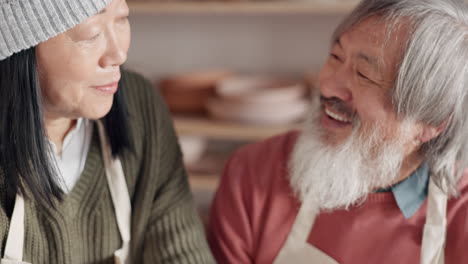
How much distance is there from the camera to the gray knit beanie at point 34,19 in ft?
3.13

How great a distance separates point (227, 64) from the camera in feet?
8.43

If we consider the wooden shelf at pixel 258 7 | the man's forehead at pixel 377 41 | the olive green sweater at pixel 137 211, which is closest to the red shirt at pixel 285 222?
the olive green sweater at pixel 137 211

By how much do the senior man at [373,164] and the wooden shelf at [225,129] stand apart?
75 centimetres

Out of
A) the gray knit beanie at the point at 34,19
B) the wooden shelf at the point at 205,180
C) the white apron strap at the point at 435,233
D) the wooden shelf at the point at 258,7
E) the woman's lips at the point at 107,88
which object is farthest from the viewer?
the wooden shelf at the point at 205,180

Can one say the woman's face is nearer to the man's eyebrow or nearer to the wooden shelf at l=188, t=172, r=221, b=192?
the man's eyebrow

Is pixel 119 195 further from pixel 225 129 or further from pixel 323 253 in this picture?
pixel 225 129

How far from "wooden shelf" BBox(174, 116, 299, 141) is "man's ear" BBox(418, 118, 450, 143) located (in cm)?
94

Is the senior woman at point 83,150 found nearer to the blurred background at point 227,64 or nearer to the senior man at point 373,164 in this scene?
the senior man at point 373,164

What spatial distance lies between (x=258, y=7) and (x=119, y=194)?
114 centimetres

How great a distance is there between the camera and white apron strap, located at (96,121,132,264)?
4.09 ft

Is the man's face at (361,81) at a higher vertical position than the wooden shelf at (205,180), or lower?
higher

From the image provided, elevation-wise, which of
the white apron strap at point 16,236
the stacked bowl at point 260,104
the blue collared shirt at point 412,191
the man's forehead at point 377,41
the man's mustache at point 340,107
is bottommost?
the stacked bowl at point 260,104

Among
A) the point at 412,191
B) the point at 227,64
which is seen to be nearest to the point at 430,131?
the point at 412,191

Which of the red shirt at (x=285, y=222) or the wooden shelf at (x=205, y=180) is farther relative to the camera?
the wooden shelf at (x=205, y=180)
